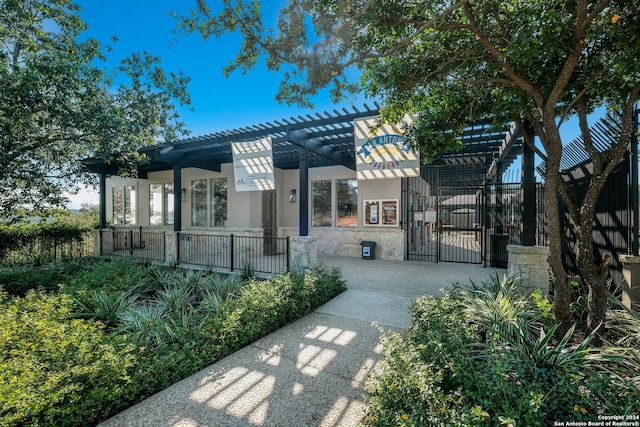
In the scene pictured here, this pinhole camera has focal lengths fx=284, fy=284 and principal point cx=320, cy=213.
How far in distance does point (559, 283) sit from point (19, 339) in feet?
16.8

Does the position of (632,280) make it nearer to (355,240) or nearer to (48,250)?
(355,240)

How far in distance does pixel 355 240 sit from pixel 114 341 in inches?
277

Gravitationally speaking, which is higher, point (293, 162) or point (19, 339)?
point (293, 162)

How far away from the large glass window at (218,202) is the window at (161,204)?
2.04 metres

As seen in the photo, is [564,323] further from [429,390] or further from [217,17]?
[217,17]

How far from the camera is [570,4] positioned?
258 cm

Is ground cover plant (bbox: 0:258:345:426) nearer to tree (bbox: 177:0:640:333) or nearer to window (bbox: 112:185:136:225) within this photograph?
tree (bbox: 177:0:640:333)

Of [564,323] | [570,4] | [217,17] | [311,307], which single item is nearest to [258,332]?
[311,307]

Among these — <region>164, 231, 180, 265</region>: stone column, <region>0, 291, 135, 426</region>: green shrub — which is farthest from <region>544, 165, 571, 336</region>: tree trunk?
<region>164, 231, 180, 265</region>: stone column

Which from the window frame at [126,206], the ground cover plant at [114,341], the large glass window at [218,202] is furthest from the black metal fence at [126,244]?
the ground cover plant at [114,341]

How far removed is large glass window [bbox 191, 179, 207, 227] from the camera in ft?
34.9

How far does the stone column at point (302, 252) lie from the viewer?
6121mm

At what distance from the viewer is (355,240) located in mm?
9062

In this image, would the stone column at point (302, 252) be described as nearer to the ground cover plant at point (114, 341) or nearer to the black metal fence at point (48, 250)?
the ground cover plant at point (114, 341)
